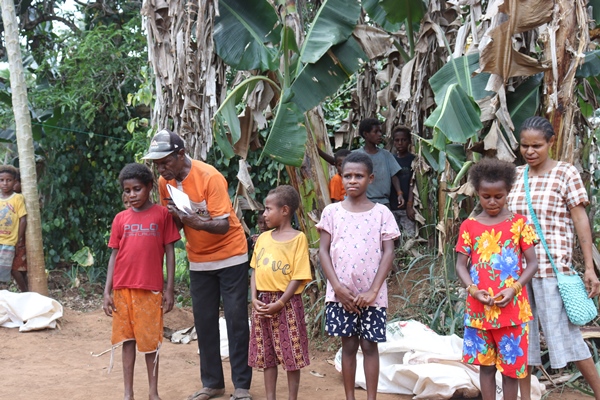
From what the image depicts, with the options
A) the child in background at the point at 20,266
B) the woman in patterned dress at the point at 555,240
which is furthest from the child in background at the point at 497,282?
the child in background at the point at 20,266

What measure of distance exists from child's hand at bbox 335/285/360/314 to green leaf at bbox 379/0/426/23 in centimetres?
317

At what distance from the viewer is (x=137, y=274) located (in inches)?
172

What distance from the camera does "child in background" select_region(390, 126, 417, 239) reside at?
7.35 metres

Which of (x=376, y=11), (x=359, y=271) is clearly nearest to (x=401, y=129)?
(x=376, y=11)

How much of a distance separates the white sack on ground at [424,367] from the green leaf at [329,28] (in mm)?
2341

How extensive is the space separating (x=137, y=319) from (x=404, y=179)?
386cm

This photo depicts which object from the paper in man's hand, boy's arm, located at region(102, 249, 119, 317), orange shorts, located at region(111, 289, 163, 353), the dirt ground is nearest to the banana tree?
the paper in man's hand

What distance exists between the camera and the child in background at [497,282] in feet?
12.0

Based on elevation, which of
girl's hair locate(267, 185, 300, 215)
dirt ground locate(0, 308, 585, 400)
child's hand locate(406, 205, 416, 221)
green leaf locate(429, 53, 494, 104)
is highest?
green leaf locate(429, 53, 494, 104)

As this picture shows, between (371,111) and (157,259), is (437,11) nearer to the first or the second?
(371,111)

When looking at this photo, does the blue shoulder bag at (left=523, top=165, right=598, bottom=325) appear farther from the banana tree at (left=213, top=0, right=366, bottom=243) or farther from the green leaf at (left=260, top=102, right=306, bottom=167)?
the banana tree at (left=213, top=0, right=366, bottom=243)

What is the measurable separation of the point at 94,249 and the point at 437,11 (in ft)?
19.1

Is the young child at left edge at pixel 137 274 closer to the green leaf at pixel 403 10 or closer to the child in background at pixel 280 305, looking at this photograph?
the child in background at pixel 280 305

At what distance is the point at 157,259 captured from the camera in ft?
14.5
